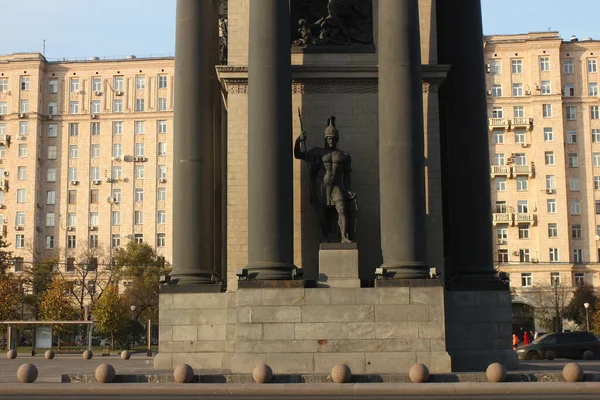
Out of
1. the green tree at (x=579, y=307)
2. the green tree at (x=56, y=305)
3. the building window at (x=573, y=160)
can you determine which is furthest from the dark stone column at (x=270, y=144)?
the building window at (x=573, y=160)

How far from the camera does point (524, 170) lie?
124m

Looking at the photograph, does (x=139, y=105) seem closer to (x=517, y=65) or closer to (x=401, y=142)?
(x=517, y=65)

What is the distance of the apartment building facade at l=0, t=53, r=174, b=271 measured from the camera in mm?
130500

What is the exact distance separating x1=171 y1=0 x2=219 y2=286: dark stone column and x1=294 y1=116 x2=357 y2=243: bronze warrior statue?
4245 mm

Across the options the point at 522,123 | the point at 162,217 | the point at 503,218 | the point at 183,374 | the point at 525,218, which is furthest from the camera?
the point at 162,217

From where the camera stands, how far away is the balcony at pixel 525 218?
12225cm

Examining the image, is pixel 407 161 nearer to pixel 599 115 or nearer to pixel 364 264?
pixel 364 264

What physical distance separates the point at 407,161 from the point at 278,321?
710 centimetres

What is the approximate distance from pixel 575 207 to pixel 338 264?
99.2m

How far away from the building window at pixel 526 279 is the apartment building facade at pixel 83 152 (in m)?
49.1

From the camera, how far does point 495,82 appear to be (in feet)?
413

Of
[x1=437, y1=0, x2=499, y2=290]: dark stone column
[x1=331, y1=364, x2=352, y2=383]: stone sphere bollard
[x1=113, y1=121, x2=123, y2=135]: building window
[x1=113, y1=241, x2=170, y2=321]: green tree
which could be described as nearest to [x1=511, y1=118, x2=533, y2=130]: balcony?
[x1=113, y1=241, x2=170, y2=321]: green tree

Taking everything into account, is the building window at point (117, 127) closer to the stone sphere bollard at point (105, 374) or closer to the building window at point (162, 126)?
the building window at point (162, 126)

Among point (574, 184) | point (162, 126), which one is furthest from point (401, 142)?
point (162, 126)
